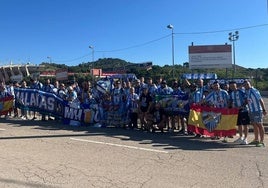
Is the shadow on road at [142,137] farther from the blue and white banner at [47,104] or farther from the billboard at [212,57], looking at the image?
the billboard at [212,57]

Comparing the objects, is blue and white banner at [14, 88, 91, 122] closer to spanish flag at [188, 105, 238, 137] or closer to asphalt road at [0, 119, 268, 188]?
asphalt road at [0, 119, 268, 188]

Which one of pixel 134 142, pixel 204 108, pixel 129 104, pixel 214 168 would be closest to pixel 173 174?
pixel 214 168

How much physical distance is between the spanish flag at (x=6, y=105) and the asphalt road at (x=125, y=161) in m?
5.76

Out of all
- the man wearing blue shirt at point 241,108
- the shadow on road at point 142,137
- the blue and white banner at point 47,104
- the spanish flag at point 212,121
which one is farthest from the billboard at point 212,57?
the man wearing blue shirt at point 241,108

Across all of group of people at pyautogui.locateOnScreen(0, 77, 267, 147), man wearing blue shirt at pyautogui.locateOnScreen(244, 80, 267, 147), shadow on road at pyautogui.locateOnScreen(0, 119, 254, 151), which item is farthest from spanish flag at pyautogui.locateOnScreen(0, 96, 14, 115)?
man wearing blue shirt at pyautogui.locateOnScreen(244, 80, 267, 147)

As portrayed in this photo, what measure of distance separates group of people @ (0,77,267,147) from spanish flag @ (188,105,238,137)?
0.65 feet

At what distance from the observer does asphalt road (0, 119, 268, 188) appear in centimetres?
727

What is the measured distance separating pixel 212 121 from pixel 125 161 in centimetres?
466

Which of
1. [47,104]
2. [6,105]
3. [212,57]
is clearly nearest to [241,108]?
[47,104]

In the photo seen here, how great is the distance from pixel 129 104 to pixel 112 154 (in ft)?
19.7

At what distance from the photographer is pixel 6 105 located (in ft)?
62.5

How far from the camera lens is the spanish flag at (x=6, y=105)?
1900cm

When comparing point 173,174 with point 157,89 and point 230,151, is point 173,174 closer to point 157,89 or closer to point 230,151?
point 230,151

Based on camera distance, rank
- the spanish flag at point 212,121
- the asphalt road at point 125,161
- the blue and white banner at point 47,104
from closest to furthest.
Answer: the asphalt road at point 125,161, the spanish flag at point 212,121, the blue and white banner at point 47,104
